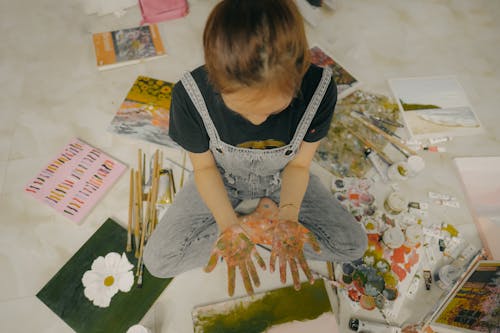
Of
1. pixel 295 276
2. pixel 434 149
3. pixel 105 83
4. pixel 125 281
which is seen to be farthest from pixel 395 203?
pixel 105 83

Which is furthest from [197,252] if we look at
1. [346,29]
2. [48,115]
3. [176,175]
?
[346,29]

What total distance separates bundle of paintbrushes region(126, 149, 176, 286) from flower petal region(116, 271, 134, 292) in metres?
0.04

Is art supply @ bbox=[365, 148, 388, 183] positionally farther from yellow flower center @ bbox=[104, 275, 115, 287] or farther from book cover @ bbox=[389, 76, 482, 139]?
yellow flower center @ bbox=[104, 275, 115, 287]

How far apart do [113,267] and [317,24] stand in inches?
77.3

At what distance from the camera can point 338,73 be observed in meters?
1.89

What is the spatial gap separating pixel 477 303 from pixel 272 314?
26.9 inches

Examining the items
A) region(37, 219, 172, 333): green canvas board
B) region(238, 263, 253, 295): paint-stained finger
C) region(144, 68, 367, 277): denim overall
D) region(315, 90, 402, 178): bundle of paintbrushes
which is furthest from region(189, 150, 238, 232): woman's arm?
region(315, 90, 402, 178): bundle of paintbrushes

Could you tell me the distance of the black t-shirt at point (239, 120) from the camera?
0.88 m

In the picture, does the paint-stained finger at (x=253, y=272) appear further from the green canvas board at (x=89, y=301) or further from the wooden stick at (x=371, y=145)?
the wooden stick at (x=371, y=145)

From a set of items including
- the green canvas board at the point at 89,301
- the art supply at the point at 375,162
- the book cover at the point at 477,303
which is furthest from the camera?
the art supply at the point at 375,162

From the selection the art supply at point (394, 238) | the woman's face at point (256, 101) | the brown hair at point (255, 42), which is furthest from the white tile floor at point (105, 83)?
the brown hair at point (255, 42)

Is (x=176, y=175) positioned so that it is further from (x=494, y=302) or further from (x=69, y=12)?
(x=69, y=12)

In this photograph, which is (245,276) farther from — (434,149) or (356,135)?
(434,149)

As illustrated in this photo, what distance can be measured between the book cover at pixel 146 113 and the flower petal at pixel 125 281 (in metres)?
0.66
